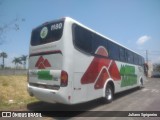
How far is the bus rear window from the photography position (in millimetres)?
8156

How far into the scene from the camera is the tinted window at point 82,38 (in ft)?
27.3

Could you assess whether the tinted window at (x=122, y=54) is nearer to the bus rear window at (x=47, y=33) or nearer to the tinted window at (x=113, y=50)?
the tinted window at (x=113, y=50)

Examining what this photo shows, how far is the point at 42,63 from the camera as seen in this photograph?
859 centimetres

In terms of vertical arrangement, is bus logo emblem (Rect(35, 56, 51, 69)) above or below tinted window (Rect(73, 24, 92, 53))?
below

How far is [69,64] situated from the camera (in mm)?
7750

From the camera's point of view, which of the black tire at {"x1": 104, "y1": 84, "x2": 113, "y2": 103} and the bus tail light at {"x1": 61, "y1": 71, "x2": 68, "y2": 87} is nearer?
the bus tail light at {"x1": 61, "y1": 71, "x2": 68, "y2": 87}

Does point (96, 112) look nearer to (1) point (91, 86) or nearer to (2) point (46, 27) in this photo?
(1) point (91, 86)

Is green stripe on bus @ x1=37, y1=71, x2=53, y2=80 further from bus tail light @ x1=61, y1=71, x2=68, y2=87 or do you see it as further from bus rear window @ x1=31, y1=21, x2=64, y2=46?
bus rear window @ x1=31, y1=21, x2=64, y2=46

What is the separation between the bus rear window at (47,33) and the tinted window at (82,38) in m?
0.62

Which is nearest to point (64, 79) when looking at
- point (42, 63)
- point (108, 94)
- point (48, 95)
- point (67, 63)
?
point (67, 63)

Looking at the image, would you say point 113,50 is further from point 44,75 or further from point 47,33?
point 44,75

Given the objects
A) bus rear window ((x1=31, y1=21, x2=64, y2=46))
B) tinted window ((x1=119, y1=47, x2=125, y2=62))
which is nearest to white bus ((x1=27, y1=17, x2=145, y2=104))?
bus rear window ((x1=31, y1=21, x2=64, y2=46))

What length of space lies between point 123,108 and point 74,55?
146 inches

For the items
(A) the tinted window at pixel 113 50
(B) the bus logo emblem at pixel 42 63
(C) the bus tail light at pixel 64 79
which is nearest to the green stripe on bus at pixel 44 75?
(B) the bus logo emblem at pixel 42 63
